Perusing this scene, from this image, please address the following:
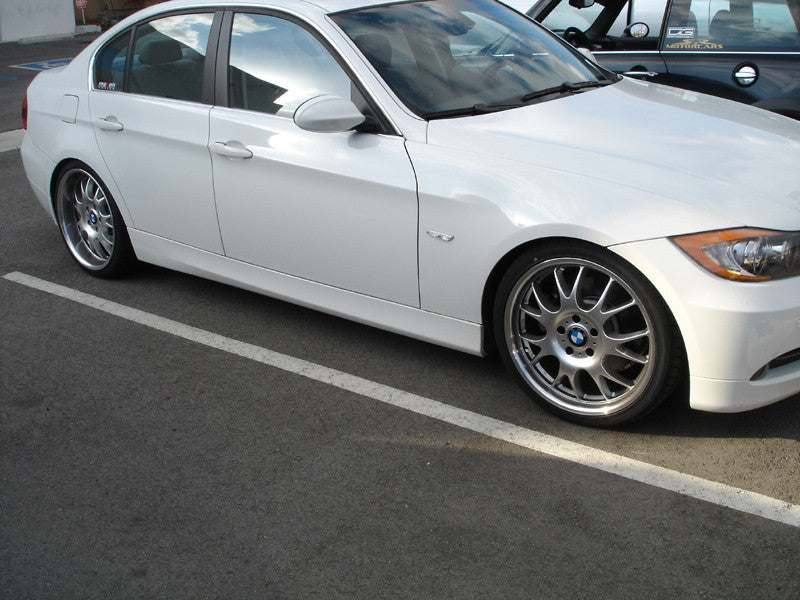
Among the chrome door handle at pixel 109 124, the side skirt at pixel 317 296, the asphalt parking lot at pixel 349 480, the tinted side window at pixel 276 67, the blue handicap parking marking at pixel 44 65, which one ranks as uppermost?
the tinted side window at pixel 276 67

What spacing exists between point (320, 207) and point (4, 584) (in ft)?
6.59

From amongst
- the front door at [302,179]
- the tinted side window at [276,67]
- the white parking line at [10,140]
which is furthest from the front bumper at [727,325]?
the white parking line at [10,140]

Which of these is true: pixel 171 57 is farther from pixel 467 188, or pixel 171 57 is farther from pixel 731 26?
pixel 731 26

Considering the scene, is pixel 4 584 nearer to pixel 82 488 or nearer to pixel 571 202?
pixel 82 488

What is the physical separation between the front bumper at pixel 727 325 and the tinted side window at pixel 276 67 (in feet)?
5.61

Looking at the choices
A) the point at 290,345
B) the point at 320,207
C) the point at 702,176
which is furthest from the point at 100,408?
the point at 702,176

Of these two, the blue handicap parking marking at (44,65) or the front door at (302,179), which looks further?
the blue handicap parking marking at (44,65)

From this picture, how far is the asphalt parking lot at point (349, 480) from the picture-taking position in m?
3.02

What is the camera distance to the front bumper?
3.27 m

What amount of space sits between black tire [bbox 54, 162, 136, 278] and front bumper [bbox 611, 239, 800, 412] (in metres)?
3.24

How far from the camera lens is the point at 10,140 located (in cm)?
987

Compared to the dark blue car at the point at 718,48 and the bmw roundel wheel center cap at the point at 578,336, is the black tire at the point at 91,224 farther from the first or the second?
the dark blue car at the point at 718,48

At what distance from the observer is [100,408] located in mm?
4195

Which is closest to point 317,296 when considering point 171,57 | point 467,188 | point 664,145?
point 467,188
